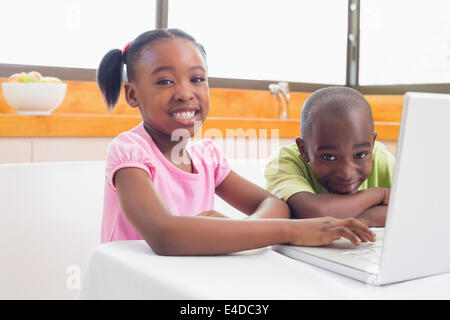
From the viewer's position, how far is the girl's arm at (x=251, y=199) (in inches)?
36.3

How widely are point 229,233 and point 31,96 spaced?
1355 millimetres

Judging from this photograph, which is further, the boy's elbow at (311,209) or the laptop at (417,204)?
the boy's elbow at (311,209)

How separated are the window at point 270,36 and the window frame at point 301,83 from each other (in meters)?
0.08

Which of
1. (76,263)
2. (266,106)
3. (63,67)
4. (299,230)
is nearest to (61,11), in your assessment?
(63,67)

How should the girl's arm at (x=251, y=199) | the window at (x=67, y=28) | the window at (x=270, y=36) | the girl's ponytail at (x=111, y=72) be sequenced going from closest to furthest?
1. the girl's arm at (x=251, y=199)
2. the girl's ponytail at (x=111, y=72)
3. the window at (x=67, y=28)
4. the window at (x=270, y=36)

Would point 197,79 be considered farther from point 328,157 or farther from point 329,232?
point 329,232

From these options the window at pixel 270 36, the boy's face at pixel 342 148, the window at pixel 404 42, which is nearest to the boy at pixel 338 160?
the boy's face at pixel 342 148

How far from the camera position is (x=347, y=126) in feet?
3.06

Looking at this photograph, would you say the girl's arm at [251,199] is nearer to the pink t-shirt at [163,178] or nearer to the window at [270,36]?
the pink t-shirt at [163,178]

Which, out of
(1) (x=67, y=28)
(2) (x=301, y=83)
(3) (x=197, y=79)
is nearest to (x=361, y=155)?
(3) (x=197, y=79)

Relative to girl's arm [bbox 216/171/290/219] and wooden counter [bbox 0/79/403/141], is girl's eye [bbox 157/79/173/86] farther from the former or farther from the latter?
wooden counter [bbox 0/79/403/141]

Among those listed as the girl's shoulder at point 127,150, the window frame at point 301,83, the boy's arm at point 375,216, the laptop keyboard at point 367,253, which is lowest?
the boy's arm at point 375,216

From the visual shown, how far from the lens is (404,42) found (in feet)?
9.46

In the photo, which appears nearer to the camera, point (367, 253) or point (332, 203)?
point (367, 253)
